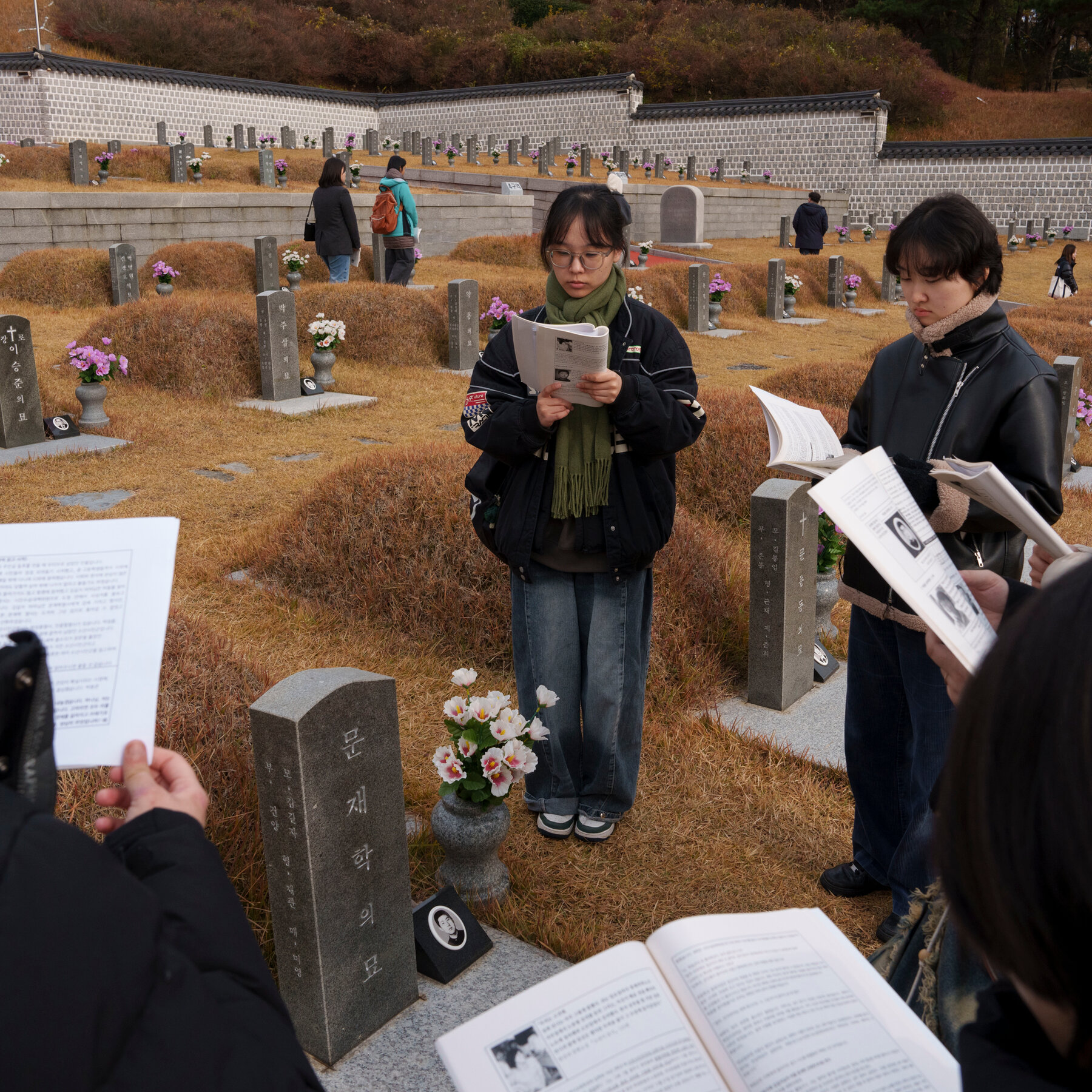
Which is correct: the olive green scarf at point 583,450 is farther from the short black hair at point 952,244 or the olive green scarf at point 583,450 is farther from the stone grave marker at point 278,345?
the stone grave marker at point 278,345

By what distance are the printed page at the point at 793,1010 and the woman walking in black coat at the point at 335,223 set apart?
38.4 ft

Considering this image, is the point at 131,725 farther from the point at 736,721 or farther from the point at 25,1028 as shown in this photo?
the point at 736,721

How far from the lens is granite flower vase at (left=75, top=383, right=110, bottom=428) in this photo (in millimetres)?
7766

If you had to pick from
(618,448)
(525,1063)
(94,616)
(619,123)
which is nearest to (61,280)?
(618,448)

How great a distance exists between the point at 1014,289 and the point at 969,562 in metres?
20.1

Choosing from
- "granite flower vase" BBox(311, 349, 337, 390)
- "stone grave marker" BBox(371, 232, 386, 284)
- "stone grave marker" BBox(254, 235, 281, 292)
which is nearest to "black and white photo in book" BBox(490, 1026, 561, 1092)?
"granite flower vase" BBox(311, 349, 337, 390)

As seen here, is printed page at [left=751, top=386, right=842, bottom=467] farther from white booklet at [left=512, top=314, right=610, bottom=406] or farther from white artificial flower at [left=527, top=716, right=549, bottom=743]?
white artificial flower at [left=527, top=716, right=549, bottom=743]

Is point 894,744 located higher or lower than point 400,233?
lower

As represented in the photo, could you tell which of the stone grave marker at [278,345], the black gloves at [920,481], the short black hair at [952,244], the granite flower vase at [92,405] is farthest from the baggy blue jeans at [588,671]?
the stone grave marker at [278,345]

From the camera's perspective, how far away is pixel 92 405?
7.81 m

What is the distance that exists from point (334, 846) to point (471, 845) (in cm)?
67

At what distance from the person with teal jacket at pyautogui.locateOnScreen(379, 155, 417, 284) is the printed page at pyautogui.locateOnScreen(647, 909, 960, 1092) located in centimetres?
1241

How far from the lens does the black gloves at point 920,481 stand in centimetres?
223

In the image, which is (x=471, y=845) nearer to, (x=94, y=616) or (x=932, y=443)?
(x=932, y=443)
